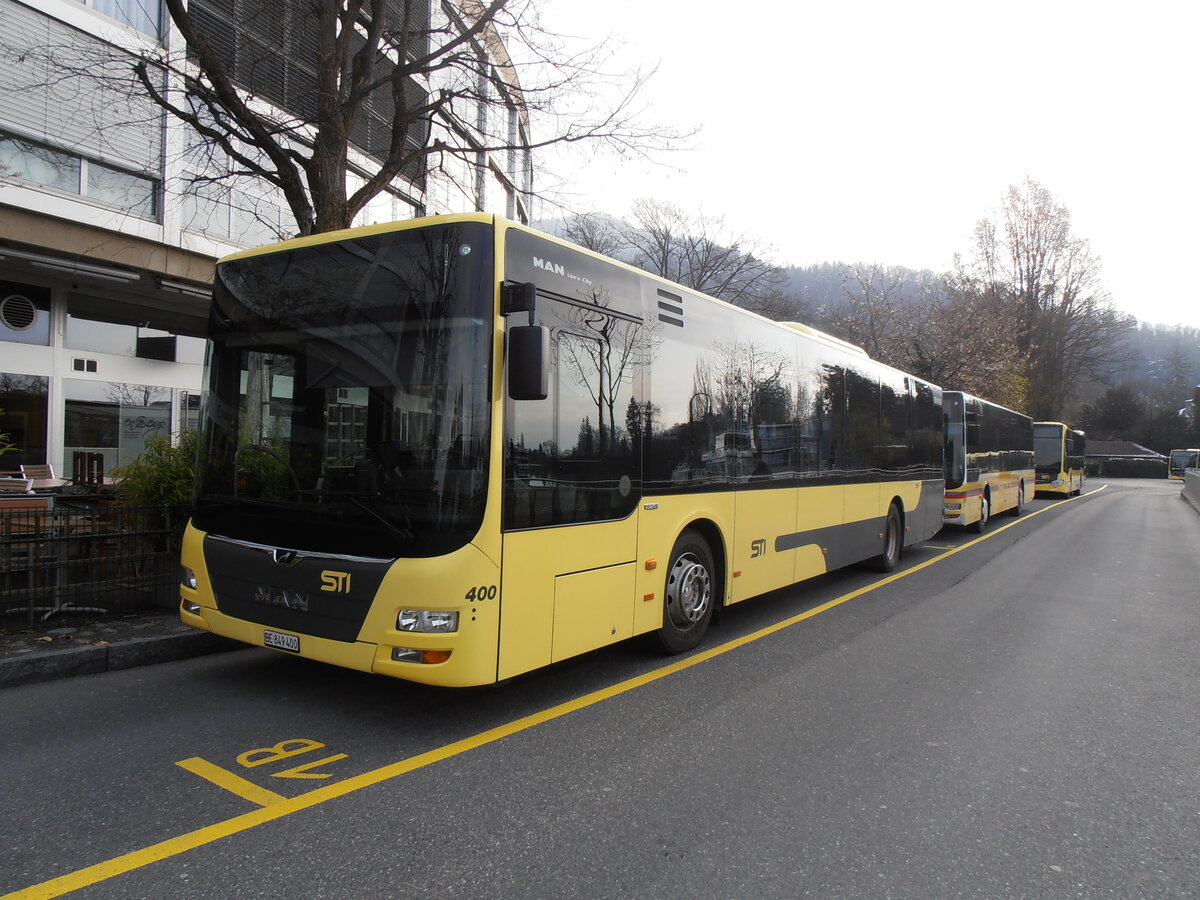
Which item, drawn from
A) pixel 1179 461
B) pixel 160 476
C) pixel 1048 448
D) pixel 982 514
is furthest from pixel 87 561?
pixel 1179 461

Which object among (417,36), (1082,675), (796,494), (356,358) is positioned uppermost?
(417,36)

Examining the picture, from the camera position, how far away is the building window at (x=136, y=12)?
39.0 ft

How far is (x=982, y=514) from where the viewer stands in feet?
57.5

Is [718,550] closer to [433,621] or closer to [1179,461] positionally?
[433,621]

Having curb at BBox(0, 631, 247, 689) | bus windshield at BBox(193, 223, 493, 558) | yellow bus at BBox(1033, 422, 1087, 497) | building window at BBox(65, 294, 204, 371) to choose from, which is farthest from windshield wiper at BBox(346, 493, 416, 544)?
yellow bus at BBox(1033, 422, 1087, 497)

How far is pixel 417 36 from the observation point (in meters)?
8.01

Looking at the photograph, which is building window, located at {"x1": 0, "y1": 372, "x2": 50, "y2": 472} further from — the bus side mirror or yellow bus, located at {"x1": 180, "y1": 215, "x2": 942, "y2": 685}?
the bus side mirror

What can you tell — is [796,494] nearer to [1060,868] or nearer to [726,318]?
[726,318]

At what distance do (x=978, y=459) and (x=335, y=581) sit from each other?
16.2 meters

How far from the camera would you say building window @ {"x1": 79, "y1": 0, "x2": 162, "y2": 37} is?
11898mm

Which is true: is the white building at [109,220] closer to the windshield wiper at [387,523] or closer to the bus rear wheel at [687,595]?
the bus rear wheel at [687,595]

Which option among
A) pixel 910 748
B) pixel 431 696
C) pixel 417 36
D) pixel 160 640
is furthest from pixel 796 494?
pixel 417 36

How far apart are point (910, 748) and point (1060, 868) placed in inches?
48.2

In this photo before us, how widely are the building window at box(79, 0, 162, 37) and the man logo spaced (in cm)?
1192
